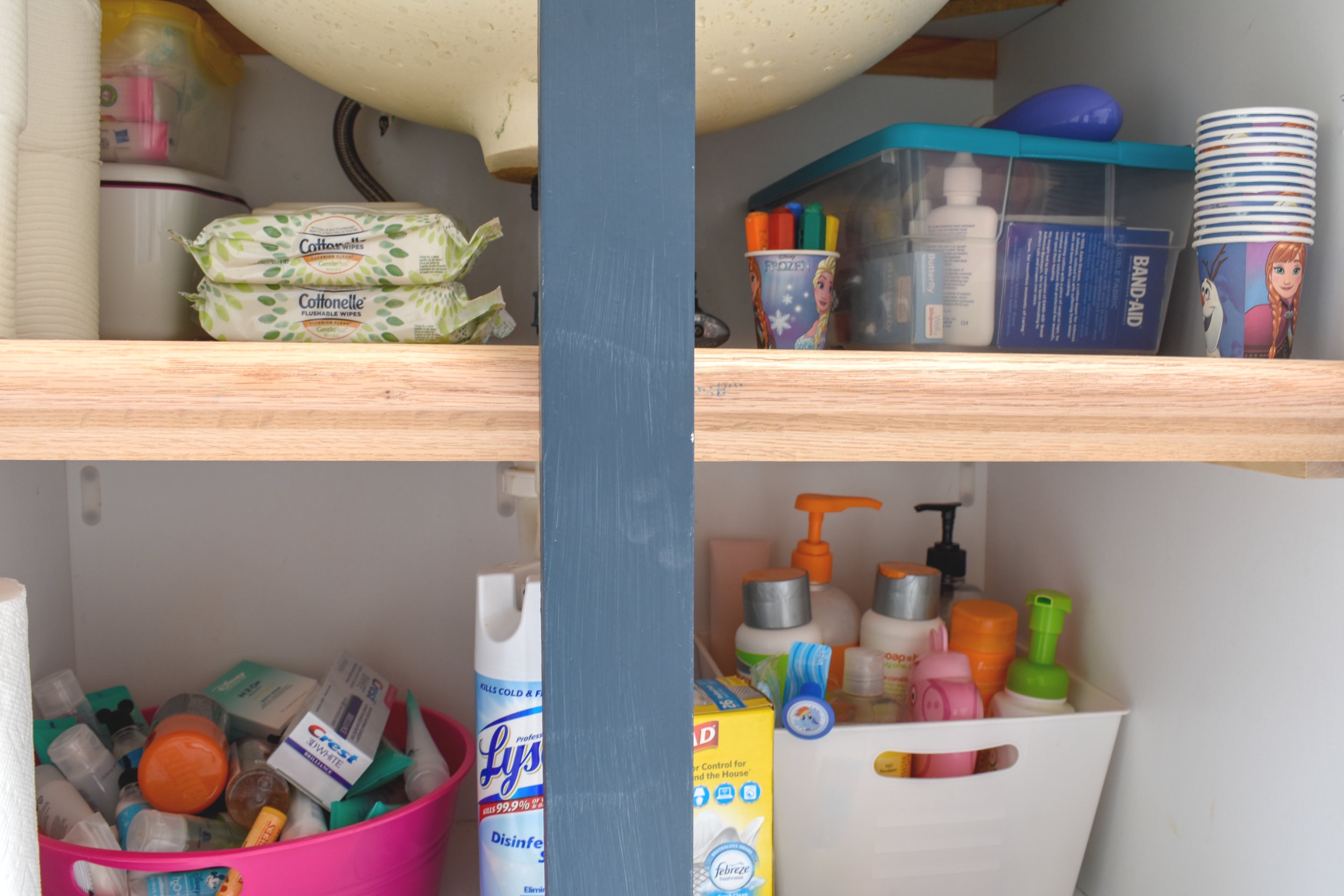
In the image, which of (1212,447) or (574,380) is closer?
(574,380)

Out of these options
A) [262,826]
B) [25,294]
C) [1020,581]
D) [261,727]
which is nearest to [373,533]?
[261,727]

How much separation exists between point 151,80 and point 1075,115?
0.63m

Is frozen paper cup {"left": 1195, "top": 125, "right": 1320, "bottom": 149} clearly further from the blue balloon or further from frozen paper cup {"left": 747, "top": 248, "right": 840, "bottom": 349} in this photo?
frozen paper cup {"left": 747, "top": 248, "right": 840, "bottom": 349}

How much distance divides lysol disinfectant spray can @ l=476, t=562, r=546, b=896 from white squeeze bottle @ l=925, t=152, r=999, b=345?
12.5 inches

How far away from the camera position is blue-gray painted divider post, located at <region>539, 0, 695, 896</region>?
310 millimetres

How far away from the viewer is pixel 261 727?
2.47 ft

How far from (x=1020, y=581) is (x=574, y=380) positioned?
27.8 inches

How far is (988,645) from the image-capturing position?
78 cm

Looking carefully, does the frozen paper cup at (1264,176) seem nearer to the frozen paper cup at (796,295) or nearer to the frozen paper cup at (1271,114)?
the frozen paper cup at (1271,114)

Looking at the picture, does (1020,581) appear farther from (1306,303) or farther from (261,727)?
(261,727)

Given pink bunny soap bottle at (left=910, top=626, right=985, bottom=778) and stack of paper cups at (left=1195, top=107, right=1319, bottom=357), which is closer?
stack of paper cups at (left=1195, top=107, right=1319, bottom=357)

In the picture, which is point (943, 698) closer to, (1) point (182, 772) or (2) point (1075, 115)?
(2) point (1075, 115)

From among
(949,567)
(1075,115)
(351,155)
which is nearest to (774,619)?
(949,567)

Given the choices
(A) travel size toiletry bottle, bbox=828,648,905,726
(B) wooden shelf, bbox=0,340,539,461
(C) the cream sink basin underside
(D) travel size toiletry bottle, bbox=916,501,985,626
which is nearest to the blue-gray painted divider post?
(B) wooden shelf, bbox=0,340,539,461
